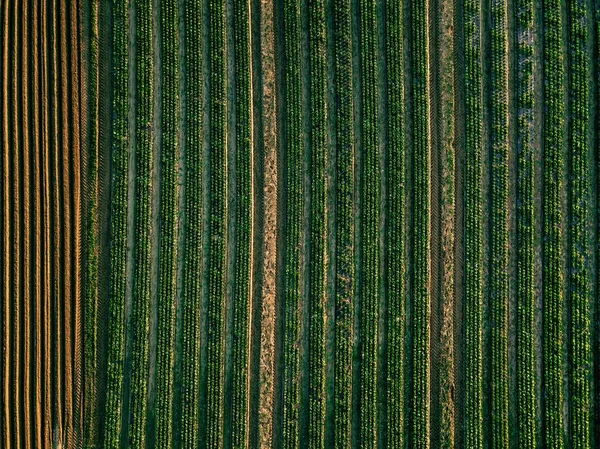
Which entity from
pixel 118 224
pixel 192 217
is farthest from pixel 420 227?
pixel 118 224

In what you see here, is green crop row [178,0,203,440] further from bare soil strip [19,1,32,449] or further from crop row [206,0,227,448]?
bare soil strip [19,1,32,449]

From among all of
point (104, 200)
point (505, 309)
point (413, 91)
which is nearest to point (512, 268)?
point (505, 309)

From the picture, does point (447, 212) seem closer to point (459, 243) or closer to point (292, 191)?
point (459, 243)

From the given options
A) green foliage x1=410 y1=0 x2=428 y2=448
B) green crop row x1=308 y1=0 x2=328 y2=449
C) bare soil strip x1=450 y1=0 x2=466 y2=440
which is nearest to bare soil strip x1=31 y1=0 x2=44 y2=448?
green crop row x1=308 y1=0 x2=328 y2=449

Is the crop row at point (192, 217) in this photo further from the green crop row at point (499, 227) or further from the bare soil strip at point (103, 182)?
the green crop row at point (499, 227)

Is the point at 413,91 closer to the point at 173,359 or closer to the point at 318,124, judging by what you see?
the point at 318,124

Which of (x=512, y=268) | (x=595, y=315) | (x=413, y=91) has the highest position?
(x=413, y=91)
